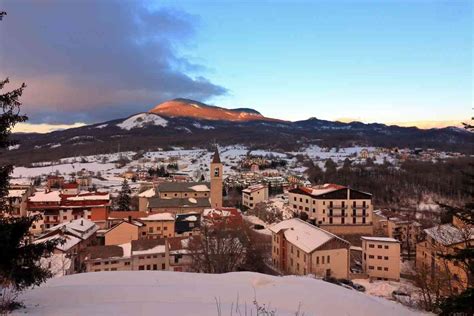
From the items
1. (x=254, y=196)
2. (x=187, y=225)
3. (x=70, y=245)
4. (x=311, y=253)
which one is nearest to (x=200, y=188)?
(x=254, y=196)

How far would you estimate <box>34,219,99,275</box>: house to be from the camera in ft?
69.0

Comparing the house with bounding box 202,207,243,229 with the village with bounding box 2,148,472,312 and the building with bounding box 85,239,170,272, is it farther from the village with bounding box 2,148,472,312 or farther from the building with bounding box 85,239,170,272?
the building with bounding box 85,239,170,272

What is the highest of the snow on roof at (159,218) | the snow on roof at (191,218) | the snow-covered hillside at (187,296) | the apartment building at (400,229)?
the snow-covered hillside at (187,296)

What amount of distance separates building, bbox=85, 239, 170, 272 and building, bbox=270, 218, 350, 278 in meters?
8.90

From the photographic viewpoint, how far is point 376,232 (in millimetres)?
39906

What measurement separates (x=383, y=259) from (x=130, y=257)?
18.4 m

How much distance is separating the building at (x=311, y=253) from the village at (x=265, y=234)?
2.7 inches

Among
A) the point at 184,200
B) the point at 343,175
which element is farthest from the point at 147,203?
the point at 343,175

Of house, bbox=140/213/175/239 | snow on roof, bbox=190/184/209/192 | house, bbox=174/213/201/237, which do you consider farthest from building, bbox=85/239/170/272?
snow on roof, bbox=190/184/209/192

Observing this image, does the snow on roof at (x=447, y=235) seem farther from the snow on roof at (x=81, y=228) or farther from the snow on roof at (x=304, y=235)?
the snow on roof at (x=81, y=228)

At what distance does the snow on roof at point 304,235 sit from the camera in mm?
25438

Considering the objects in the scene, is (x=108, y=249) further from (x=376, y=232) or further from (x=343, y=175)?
(x=343, y=175)

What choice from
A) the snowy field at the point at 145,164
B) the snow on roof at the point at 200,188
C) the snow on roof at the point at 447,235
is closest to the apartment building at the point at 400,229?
the snow on roof at the point at 447,235

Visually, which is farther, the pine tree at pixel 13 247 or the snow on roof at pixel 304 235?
the snow on roof at pixel 304 235
